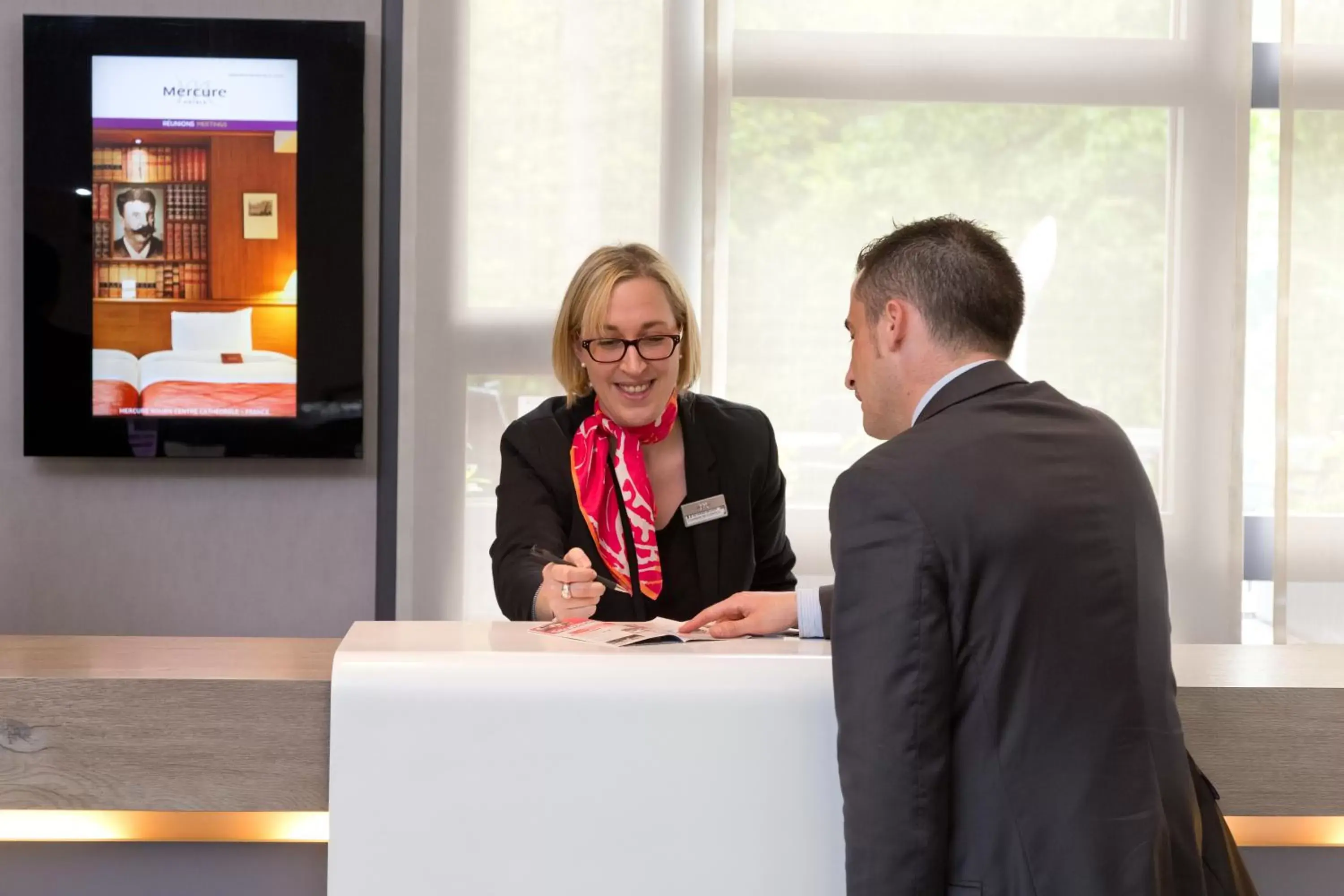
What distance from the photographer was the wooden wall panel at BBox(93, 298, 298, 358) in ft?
11.5

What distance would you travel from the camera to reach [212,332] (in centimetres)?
353

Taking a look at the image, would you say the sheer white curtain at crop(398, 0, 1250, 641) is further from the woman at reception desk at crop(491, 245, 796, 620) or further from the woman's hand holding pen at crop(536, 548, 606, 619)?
the woman's hand holding pen at crop(536, 548, 606, 619)

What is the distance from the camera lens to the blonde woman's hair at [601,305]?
2383mm

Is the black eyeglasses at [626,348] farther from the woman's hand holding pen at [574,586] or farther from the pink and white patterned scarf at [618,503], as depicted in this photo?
the woman's hand holding pen at [574,586]

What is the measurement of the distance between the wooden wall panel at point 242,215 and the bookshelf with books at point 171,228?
0.08ft

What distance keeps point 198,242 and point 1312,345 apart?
11.1 ft

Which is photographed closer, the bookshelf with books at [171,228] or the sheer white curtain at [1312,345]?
the bookshelf with books at [171,228]

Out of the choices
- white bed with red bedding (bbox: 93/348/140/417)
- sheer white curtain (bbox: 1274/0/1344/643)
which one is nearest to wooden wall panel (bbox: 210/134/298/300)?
white bed with red bedding (bbox: 93/348/140/417)

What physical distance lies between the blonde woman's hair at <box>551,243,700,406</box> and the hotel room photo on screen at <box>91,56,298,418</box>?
1.38 metres

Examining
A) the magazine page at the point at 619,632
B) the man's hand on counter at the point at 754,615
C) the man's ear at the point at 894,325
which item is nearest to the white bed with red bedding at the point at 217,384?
the magazine page at the point at 619,632

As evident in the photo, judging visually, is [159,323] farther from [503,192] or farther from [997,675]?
[997,675]

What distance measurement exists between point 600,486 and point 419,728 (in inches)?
37.3

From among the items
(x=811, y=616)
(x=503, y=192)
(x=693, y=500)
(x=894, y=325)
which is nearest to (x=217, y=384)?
(x=503, y=192)

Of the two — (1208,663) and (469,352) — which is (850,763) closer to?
(1208,663)
